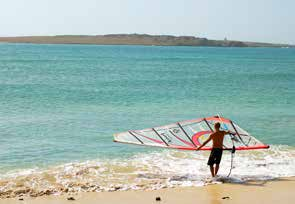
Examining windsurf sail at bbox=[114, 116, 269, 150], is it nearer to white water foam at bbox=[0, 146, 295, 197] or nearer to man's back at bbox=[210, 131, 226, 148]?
man's back at bbox=[210, 131, 226, 148]

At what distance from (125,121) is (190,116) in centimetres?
356

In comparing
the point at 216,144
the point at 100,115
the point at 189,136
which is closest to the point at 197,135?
the point at 189,136

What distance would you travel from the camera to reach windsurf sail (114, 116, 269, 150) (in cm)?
1273

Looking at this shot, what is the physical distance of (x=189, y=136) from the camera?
13.6m

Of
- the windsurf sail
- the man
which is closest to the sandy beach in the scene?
the man

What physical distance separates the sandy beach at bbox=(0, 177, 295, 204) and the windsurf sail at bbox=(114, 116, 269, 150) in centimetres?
150

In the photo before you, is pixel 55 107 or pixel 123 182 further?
pixel 55 107

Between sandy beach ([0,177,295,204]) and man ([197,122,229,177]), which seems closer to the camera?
sandy beach ([0,177,295,204])

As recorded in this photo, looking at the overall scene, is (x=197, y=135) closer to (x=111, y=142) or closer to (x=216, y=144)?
(x=216, y=144)

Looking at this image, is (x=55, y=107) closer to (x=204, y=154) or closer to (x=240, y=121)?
(x=240, y=121)

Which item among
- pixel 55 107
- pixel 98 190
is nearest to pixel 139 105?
pixel 55 107

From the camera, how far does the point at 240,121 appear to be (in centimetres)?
2111

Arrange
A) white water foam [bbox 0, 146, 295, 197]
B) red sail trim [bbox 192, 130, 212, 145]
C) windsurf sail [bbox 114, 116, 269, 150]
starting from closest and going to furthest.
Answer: white water foam [bbox 0, 146, 295, 197] → windsurf sail [bbox 114, 116, 269, 150] → red sail trim [bbox 192, 130, 212, 145]

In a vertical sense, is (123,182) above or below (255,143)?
below
